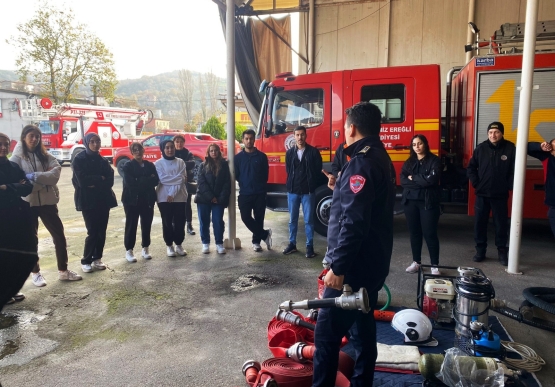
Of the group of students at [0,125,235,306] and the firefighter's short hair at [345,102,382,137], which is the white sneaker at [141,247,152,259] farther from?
the firefighter's short hair at [345,102,382,137]

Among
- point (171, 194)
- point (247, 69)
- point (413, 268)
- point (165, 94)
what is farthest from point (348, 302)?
point (165, 94)

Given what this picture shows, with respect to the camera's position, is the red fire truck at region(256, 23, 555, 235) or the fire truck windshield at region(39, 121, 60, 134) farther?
the fire truck windshield at region(39, 121, 60, 134)

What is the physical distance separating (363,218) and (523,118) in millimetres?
3611

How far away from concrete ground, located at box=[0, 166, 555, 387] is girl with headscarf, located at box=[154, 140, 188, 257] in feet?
1.14

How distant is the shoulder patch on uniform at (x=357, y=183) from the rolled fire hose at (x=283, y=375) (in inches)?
50.8

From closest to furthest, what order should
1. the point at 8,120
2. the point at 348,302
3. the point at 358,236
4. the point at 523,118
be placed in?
1. the point at 348,302
2. the point at 358,236
3. the point at 523,118
4. the point at 8,120

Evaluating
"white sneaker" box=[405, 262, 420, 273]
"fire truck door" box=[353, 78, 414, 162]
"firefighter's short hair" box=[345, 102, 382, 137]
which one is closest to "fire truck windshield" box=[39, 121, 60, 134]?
"fire truck door" box=[353, 78, 414, 162]

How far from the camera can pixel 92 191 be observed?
4992 mm

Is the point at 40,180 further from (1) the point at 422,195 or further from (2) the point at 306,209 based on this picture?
(1) the point at 422,195

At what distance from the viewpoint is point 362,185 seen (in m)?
2.22

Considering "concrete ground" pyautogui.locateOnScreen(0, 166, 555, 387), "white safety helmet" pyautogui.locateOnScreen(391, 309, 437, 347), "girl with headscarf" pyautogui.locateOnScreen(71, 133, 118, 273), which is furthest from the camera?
"girl with headscarf" pyautogui.locateOnScreen(71, 133, 118, 273)

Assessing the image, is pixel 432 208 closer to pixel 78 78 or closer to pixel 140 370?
pixel 140 370

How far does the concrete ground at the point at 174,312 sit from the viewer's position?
3059mm

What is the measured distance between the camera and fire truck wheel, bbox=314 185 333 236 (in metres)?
6.41
